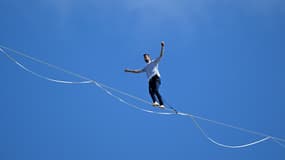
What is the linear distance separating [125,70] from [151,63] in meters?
0.77

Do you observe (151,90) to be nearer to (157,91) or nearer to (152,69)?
(157,91)

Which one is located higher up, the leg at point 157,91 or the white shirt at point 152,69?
the white shirt at point 152,69

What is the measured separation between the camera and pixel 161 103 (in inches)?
454

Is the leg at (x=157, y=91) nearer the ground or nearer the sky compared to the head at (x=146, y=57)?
nearer the ground

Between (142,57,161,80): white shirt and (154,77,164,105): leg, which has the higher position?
(142,57,161,80): white shirt

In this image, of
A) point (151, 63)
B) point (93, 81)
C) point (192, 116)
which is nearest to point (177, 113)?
point (192, 116)

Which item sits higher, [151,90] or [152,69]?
[152,69]

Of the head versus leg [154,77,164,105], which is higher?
the head

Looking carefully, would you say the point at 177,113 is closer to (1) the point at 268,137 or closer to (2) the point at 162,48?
(2) the point at 162,48

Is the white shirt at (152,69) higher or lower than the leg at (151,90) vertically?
higher

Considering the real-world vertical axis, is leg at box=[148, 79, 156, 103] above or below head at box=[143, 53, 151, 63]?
below

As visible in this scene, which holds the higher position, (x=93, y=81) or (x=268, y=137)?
(x=268, y=137)

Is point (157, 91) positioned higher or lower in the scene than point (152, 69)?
lower

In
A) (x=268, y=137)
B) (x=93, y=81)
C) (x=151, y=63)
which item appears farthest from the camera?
(x=268, y=137)
